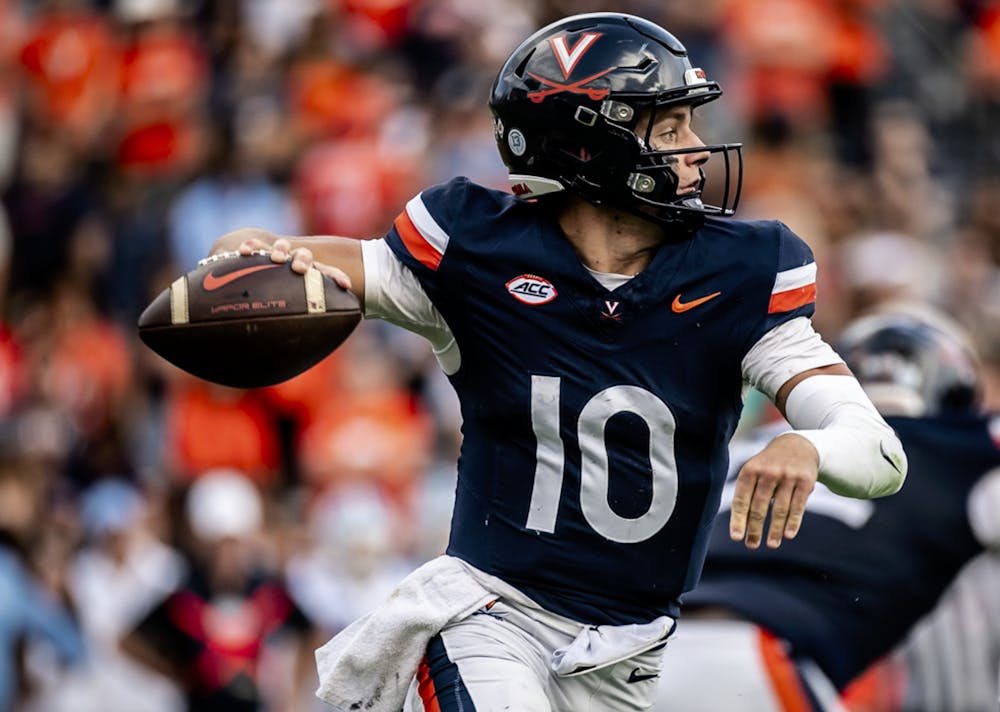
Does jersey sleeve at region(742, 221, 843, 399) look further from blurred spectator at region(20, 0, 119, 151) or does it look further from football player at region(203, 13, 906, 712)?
blurred spectator at region(20, 0, 119, 151)

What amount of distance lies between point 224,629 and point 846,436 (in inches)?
200

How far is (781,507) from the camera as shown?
11.1ft

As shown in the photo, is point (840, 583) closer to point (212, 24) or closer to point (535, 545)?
point (535, 545)

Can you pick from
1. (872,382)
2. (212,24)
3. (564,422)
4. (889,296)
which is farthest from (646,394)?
(212,24)

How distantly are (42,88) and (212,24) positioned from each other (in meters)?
1.15

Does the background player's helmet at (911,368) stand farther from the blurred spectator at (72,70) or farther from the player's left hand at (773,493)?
the blurred spectator at (72,70)

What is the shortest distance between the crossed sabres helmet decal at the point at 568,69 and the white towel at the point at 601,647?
45.1 inches

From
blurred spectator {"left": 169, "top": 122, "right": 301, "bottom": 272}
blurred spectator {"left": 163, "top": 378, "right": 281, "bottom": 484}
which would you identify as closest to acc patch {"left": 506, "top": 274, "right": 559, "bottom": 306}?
blurred spectator {"left": 163, "top": 378, "right": 281, "bottom": 484}

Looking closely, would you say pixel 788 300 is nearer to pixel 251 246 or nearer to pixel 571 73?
pixel 571 73

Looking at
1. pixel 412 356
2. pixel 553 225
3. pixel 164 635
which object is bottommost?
pixel 164 635

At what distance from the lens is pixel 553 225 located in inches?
159

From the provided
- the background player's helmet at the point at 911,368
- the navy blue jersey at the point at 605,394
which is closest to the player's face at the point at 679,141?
the navy blue jersey at the point at 605,394

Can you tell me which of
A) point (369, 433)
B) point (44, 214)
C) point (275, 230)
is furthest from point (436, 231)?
point (44, 214)

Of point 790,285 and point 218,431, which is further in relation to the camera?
point 218,431
